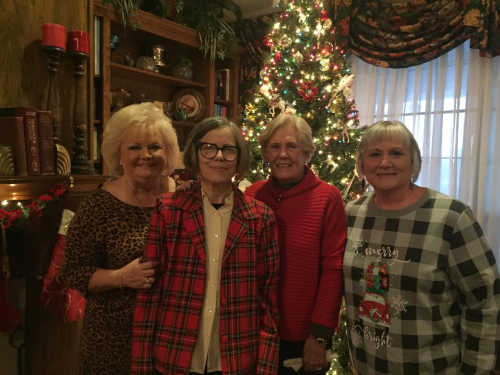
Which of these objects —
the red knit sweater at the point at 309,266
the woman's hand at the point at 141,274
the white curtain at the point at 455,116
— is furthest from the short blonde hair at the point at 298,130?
the white curtain at the point at 455,116

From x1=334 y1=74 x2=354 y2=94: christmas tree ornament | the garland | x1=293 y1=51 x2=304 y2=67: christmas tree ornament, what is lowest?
the garland

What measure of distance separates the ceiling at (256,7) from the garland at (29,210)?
263cm

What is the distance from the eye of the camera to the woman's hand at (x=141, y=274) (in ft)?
3.84

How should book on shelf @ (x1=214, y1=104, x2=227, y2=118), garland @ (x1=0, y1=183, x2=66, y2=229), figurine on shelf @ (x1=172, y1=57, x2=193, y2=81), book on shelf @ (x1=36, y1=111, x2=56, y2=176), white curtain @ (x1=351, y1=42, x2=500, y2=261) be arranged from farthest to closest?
book on shelf @ (x1=214, y1=104, x2=227, y2=118) → figurine on shelf @ (x1=172, y1=57, x2=193, y2=81) → white curtain @ (x1=351, y1=42, x2=500, y2=261) → book on shelf @ (x1=36, y1=111, x2=56, y2=176) → garland @ (x1=0, y1=183, x2=66, y2=229)

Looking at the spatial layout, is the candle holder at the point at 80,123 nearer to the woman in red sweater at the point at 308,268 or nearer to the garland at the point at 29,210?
the garland at the point at 29,210

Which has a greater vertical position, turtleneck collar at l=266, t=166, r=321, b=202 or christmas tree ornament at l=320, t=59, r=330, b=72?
christmas tree ornament at l=320, t=59, r=330, b=72

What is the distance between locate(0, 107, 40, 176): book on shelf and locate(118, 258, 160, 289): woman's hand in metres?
1.15

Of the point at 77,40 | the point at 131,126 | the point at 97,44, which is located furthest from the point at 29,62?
the point at 131,126

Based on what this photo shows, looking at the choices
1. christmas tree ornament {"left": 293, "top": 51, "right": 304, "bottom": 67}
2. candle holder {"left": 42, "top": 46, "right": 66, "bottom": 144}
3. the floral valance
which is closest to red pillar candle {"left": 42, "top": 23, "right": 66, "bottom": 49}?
candle holder {"left": 42, "top": 46, "right": 66, "bottom": 144}

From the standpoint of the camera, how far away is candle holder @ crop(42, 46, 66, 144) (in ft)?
7.29

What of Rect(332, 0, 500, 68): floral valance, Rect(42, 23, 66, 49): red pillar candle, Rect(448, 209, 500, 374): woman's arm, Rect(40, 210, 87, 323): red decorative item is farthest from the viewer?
Rect(332, 0, 500, 68): floral valance

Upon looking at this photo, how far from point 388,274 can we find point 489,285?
29cm

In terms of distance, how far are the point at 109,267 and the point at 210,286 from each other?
1.29 feet

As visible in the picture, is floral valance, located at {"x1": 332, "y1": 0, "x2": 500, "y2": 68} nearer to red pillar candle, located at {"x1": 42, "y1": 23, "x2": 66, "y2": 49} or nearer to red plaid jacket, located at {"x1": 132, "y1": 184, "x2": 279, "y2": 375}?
red pillar candle, located at {"x1": 42, "y1": 23, "x2": 66, "y2": 49}
